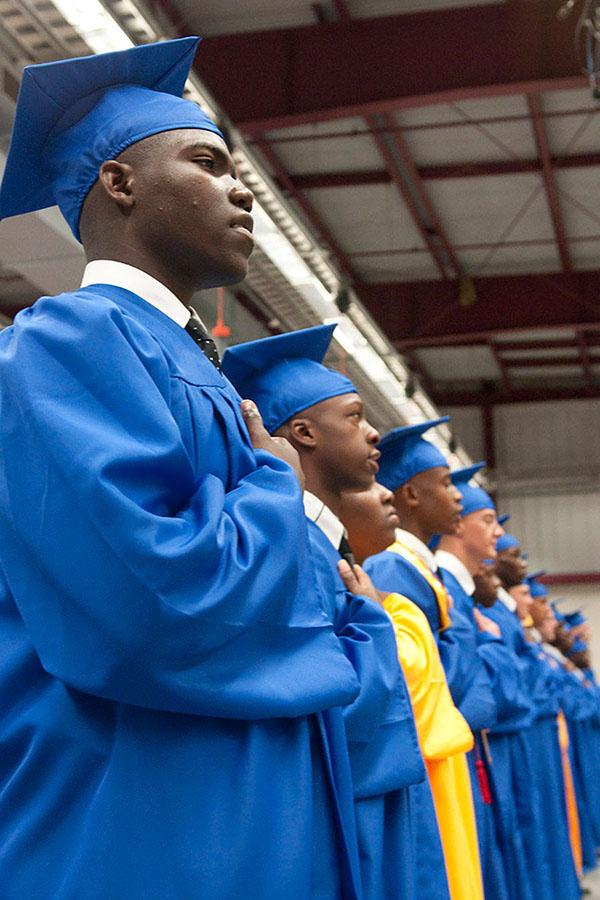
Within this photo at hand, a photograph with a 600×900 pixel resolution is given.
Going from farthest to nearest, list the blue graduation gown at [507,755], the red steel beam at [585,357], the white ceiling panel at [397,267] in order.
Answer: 1. the red steel beam at [585,357]
2. the white ceiling panel at [397,267]
3. the blue graduation gown at [507,755]

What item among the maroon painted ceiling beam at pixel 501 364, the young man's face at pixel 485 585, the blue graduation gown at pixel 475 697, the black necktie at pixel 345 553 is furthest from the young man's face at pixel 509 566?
Result: the maroon painted ceiling beam at pixel 501 364

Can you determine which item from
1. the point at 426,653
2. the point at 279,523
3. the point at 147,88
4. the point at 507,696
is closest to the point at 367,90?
the point at 507,696

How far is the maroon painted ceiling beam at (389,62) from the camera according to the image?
9516 millimetres

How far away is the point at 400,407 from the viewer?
532 inches

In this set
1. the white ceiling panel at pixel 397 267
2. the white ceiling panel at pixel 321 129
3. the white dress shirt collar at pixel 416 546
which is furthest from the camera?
the white ceiling panel at pixel 397 267

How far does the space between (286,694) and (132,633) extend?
251mm

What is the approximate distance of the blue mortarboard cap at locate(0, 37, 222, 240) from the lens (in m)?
2.22

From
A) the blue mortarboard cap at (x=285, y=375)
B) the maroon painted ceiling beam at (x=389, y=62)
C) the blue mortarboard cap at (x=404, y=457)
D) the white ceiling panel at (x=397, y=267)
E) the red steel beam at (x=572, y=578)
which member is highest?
the white ceiling panel at (x=397, y=267)

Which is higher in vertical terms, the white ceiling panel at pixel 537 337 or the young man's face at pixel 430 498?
the white ceiling panel at pixel 537 337

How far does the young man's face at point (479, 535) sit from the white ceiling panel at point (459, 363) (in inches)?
547

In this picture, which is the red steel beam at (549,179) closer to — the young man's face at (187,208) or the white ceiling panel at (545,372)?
the white ceiling panel at (545,372)

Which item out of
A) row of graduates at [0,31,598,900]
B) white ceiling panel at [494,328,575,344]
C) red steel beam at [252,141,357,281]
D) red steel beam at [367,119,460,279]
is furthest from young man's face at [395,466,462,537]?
white ceiling panel at [494,328,575,344]

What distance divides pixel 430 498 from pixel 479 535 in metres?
1.30

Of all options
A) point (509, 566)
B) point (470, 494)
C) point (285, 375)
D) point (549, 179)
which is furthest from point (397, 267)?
point (285, 375)
